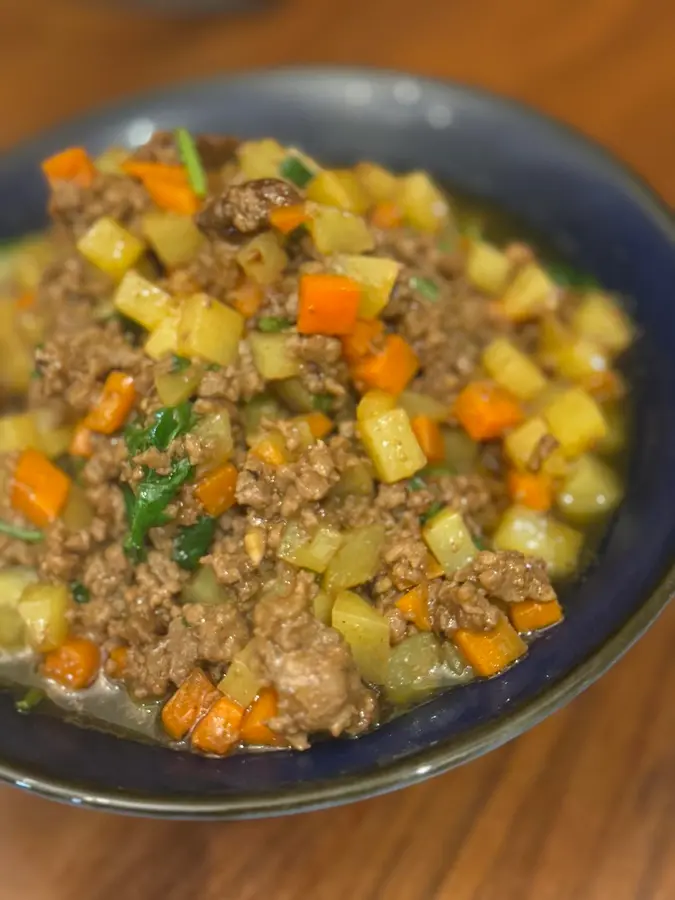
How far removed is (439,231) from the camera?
8.79ft

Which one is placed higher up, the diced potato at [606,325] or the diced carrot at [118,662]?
the diced potato at [606,325]

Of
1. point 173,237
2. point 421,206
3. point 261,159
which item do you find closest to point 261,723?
point 173,237

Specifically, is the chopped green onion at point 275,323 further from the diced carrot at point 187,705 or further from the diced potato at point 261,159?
the diced carrot at point 187,705

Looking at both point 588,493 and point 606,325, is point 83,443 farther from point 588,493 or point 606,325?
point 606,325

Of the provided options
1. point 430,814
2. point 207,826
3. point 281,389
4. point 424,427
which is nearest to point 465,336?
point 424,427

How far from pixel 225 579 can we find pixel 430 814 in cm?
71

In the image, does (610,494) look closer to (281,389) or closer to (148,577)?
(281,389)

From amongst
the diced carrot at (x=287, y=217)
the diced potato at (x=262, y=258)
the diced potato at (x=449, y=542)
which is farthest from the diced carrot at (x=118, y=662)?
the diced carrot at (x=287, y=217)

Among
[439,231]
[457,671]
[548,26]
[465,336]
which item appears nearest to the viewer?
[457,671]

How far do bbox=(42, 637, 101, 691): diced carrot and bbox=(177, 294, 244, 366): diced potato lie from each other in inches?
29.8

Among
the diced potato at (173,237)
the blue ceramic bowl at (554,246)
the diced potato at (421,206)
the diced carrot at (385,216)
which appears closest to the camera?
the blue ceramic bowl at (554,246)

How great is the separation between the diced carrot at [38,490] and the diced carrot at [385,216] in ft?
3.74

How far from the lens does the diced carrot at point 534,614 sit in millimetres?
1952

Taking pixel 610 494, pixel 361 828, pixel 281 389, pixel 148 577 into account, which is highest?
pixel 610 494
